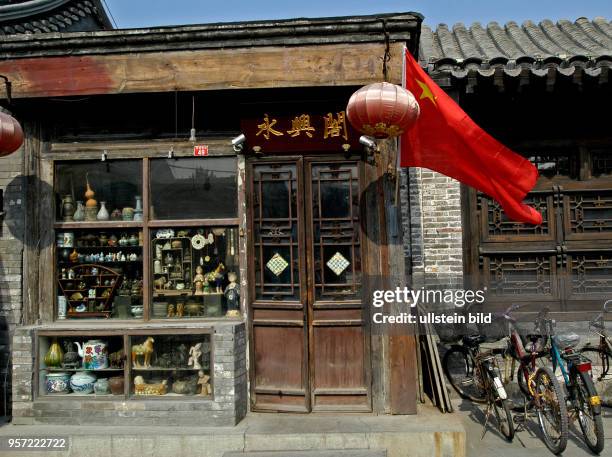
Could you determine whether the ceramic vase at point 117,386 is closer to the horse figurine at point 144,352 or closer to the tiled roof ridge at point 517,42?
the horse figurine at point 144,352

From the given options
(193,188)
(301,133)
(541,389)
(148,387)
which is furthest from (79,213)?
(541,389)

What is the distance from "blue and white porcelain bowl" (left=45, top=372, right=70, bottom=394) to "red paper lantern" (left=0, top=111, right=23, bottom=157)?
2653mm

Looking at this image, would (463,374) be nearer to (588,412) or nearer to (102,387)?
(588,412)

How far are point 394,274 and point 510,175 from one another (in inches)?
66.6

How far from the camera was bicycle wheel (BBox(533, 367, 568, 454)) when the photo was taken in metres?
5.54

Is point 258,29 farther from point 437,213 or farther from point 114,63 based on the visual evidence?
point 437,213

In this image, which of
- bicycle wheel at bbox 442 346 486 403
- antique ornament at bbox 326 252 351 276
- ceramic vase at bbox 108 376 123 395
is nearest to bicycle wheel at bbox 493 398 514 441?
bicycle wheel at bbox 442 346 486 403

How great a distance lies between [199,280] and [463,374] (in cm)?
386

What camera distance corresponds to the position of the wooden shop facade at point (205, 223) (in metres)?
6.10

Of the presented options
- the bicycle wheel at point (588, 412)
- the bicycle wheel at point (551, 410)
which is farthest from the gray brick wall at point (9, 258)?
the bicycle wheel at point (588, 412)

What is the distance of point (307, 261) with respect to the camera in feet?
21.0

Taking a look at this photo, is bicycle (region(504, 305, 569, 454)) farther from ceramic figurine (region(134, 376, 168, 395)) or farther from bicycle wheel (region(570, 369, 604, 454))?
ceramic figurine (region(134, 376, 168, 395))

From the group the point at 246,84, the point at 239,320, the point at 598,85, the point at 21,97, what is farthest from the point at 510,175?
the point at 21,97

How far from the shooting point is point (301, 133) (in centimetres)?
645
